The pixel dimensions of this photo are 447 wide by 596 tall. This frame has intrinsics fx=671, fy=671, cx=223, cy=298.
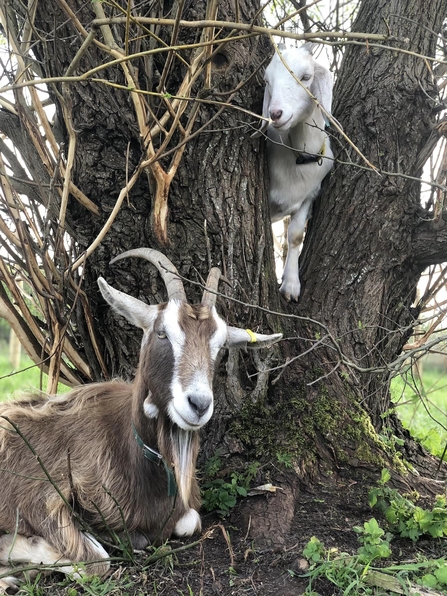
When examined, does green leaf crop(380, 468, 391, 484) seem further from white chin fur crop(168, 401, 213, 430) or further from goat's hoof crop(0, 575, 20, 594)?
goat's hoof crop(0, 575, 20, 594)

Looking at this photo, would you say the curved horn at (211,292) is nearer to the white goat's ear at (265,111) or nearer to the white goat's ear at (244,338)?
the white goat's ear at (244,338)

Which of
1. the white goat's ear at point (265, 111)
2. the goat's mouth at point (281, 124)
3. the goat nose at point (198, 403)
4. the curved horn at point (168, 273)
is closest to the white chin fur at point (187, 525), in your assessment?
the goat nose at point (198, 403)

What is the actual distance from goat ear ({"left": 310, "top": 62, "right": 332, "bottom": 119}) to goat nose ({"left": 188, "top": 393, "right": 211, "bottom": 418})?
2188 mm

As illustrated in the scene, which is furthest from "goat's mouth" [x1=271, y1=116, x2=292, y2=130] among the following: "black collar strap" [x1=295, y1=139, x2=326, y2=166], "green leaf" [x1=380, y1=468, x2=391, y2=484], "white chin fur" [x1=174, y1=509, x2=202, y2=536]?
"white chin fur" [x1=174, y1=509, x2=202, y2=536]

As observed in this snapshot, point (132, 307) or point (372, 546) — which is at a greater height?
point (132, 307)

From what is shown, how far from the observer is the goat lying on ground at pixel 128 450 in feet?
9.39

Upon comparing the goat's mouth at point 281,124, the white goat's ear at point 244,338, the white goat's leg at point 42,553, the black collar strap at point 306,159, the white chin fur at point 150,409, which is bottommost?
the white goat's leg at point 42,553

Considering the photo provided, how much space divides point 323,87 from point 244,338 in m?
1.84

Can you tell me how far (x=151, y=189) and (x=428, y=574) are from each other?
86.4 inches

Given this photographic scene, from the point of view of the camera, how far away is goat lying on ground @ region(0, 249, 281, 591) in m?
2.86

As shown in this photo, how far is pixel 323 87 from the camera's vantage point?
4129 millimetres

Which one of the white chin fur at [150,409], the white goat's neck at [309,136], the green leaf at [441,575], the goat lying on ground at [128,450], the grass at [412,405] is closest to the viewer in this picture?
the green leaf at [441,575]

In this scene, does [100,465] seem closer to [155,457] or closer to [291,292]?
[155,457]

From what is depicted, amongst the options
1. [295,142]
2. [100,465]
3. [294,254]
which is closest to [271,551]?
[100,465]
